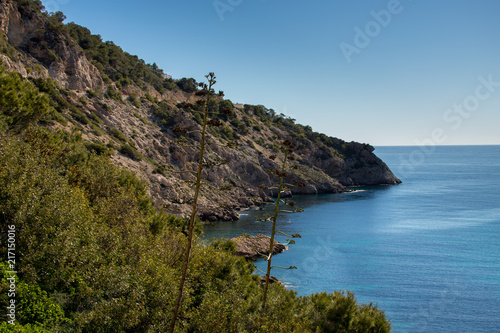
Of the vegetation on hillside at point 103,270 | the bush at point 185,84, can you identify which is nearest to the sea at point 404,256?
the vegetation on hillside at point 103,270

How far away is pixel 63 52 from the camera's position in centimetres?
6719

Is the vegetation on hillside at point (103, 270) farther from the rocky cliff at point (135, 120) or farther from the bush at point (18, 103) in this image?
the rocky cliff at point (135, 120)

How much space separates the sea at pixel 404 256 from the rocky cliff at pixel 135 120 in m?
11.0

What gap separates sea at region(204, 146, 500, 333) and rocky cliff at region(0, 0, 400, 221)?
10957mm

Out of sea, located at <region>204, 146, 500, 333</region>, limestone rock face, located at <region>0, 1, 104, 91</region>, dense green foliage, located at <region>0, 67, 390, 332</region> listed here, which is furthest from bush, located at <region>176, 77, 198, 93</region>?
dense green foliage, located at <region>0, 67, 390, 332</region>

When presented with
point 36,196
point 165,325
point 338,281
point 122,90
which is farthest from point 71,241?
point 122,90

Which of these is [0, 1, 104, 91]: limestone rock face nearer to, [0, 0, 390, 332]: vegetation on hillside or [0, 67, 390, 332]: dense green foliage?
[0, 0, 390, 332]: vegetation on hillside

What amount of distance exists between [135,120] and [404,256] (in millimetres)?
57006

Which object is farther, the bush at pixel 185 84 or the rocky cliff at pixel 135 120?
the bush at pixel 185 84

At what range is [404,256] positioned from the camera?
5191cm

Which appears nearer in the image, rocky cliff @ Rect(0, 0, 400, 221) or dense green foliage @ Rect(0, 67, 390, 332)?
dense green foliage @ Rect(0, 67, 390, 332)

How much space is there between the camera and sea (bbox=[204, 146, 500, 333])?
35219 millimetres

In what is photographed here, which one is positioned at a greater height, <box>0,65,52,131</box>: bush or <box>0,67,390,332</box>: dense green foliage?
<box>0,65,52,131</box>: bush

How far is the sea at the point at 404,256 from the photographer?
35219 millimetres
